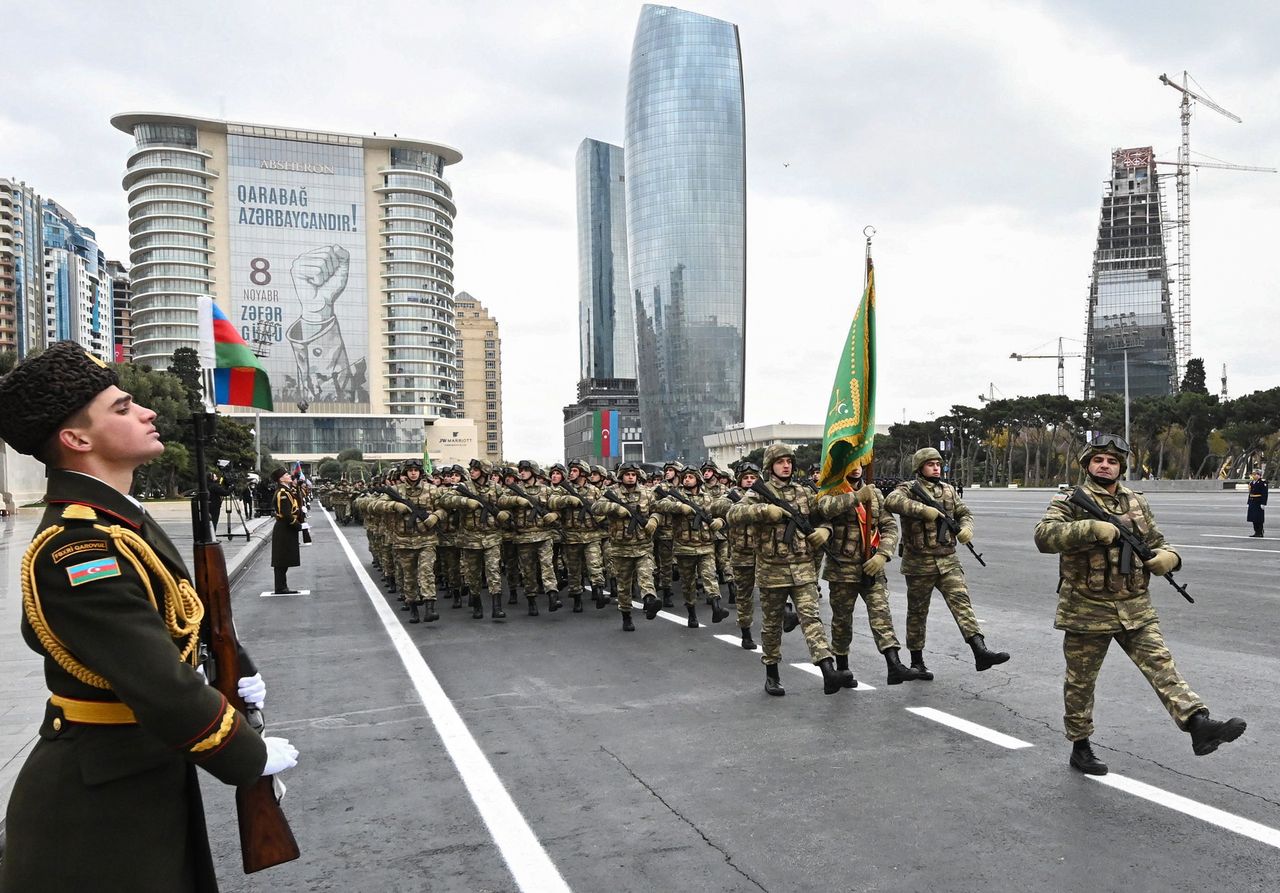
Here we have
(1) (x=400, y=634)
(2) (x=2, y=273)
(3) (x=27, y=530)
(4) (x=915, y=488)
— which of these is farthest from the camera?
(2) (x=2, y=273)

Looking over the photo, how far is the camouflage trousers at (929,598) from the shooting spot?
24.9ft

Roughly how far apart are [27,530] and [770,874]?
101 ft

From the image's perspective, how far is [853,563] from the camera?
7887 mm

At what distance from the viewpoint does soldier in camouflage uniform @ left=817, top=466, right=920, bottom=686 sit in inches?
308

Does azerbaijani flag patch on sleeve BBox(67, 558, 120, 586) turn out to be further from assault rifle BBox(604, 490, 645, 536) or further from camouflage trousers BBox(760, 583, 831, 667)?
assault rifle BBox(604, 490, 645, 536)

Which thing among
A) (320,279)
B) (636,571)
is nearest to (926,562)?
(636,571)

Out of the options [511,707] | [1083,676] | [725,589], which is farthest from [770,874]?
[725,589]

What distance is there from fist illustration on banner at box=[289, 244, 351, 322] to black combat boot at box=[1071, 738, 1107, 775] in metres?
143

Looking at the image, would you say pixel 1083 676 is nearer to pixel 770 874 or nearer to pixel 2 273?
pixel 770 874

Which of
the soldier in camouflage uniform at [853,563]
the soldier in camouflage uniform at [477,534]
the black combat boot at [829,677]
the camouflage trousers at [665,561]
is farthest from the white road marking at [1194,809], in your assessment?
the soldier in camouflage uniform at [477,534]

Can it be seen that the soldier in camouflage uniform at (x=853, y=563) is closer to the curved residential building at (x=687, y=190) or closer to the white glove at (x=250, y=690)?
the white glove at (x=250, y=690)

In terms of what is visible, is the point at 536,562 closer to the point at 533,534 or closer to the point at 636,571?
the point at 533,534

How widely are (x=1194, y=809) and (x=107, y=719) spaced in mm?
4727

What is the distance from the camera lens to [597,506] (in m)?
11.8
